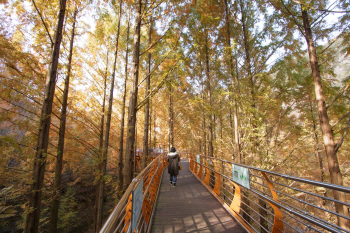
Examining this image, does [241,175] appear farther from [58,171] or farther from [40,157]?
[58,171]

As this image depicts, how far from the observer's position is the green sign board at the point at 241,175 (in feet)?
10.7

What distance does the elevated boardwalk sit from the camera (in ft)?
11.2

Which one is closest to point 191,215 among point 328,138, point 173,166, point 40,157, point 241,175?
point 241,175

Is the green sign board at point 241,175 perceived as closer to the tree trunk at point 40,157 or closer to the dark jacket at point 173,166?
the dark jacket at point 173,166

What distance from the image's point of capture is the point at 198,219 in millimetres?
3789

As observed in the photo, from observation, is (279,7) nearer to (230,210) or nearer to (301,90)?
(301,90)

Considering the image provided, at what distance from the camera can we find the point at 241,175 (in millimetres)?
3480

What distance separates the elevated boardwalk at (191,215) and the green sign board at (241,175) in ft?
3.18

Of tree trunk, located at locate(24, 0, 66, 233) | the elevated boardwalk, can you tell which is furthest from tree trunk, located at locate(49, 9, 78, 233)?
the elevated boardwalk

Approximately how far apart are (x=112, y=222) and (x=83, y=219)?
1832cm

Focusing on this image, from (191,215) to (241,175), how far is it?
1.84 meters

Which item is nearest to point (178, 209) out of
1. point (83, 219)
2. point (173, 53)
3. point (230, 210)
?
point (230, 210)

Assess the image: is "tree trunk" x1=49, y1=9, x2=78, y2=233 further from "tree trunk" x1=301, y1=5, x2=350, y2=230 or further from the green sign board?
"tree trunk" x1=301, y1=5, x2=350, y2=230

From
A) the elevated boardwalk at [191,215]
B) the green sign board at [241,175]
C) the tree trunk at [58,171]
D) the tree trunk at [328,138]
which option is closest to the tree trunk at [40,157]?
the tree trunk at [58,171]
